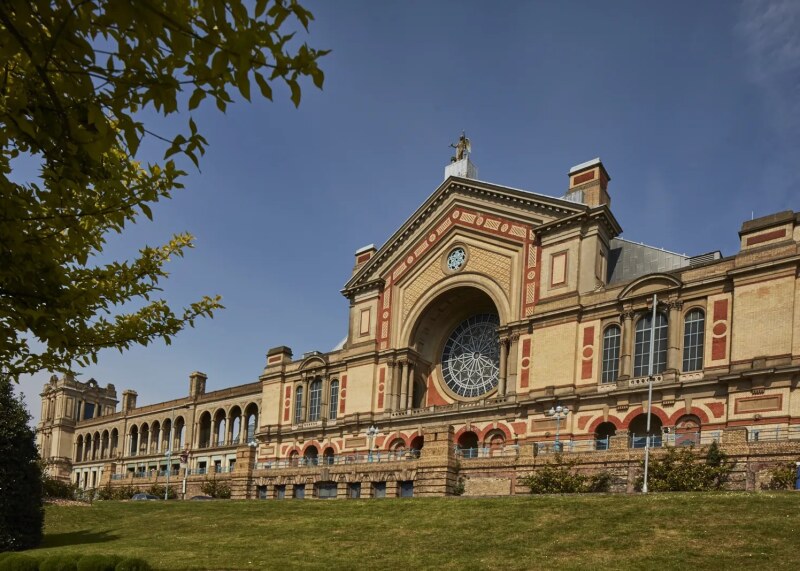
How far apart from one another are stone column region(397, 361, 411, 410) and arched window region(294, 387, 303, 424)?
35.4ft

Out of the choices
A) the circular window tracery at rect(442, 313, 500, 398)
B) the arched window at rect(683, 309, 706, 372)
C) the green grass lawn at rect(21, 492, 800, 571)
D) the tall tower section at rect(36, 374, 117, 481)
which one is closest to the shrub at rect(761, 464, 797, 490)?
the green grass lawn at rect(21, 492, 800, 571)

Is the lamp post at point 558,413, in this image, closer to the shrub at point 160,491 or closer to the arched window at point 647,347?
the arched window at point 647,347

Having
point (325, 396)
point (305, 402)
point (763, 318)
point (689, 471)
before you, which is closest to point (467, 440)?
point (325, 396)

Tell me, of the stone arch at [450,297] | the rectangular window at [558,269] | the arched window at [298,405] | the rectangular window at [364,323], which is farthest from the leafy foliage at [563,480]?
the arched window at [298,405]

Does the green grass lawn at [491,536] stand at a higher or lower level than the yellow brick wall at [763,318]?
lower

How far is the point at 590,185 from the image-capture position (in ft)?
148

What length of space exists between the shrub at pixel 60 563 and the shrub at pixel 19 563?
1.16ft

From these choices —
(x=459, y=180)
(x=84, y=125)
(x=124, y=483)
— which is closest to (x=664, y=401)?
(x=459, y=180)

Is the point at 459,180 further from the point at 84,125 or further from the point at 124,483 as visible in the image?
the point at 84,125

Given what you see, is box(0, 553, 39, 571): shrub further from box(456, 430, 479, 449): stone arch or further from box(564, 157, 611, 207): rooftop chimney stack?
box(564, 157, 611, 207): rooftop chimney stack

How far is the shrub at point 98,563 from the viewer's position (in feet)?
57.4

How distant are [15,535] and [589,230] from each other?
33465mm

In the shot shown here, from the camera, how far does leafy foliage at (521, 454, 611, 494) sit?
3191cm

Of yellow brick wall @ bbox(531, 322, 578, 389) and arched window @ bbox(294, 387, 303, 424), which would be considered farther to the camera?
arched window @ bbox(294, 387, 303, 424)
